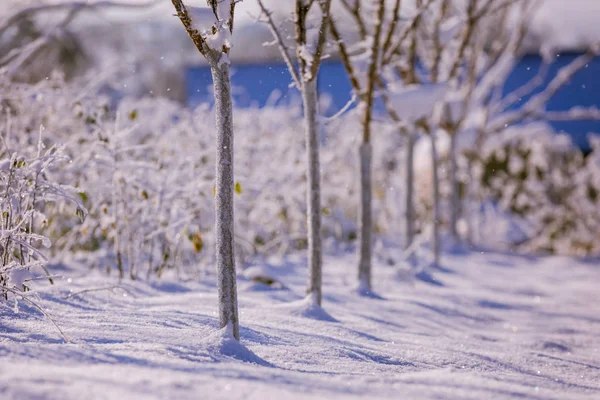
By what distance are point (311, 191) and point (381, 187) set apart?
6.56 m

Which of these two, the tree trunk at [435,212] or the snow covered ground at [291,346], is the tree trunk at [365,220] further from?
the tree trunk at [435,212]

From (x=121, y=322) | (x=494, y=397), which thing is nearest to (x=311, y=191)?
(x=121, y=322)

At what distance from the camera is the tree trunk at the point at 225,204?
311cm

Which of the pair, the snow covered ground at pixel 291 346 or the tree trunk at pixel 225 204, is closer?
the snow covered ground at pixel 291 346

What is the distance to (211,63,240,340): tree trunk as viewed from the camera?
3.11 meters

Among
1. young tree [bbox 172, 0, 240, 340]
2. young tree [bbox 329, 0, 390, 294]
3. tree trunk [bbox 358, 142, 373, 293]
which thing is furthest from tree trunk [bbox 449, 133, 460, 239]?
young tree [bbox 172, 0, 240, 340]

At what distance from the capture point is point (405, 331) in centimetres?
459

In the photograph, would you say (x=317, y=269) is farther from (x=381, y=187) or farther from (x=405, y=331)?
(x=381, y=187)

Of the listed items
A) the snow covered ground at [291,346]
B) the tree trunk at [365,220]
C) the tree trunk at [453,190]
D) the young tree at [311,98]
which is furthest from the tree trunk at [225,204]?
the tree trunk at [453,190]

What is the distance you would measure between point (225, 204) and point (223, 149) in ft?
0.93

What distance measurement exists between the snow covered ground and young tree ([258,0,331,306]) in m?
0.38

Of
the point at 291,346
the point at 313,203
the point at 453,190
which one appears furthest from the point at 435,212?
the point at 291,346

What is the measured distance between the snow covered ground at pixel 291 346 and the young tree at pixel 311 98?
0.38 m

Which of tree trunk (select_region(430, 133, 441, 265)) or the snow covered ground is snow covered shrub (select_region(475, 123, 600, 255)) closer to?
tree trunk (select_region(430, 133, 441, 265))
